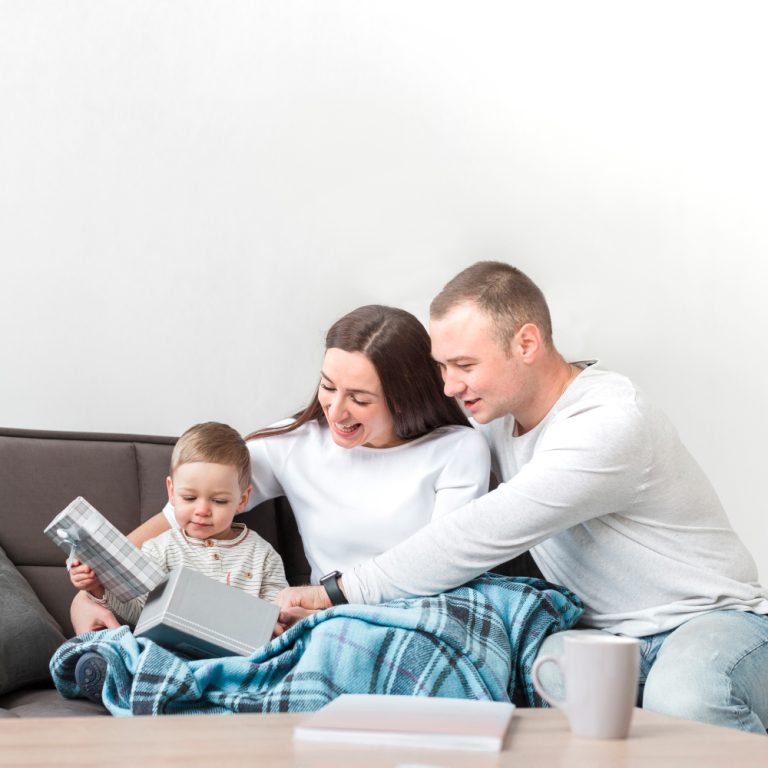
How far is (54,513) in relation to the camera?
1933 mm

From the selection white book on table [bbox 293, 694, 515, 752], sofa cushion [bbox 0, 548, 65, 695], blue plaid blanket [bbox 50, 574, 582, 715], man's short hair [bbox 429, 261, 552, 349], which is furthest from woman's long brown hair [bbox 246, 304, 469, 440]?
white book on table [bbox 293, 694, 515, 752]

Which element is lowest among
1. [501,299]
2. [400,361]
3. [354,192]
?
[400,361]

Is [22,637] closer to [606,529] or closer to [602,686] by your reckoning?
[606,529]

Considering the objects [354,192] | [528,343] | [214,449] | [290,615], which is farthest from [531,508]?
[354,192]

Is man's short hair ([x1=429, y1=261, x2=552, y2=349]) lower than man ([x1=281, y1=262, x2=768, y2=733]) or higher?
higher

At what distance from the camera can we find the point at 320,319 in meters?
2.52

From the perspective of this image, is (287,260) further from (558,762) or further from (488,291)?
(558,762)

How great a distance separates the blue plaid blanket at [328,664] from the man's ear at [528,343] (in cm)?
46

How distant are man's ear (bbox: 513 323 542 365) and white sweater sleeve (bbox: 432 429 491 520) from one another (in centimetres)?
24

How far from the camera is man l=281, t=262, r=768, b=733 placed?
5.02 ft

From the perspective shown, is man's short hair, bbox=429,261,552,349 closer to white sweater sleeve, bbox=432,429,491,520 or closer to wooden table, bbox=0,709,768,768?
white sweater sleeve, bbox=432,429,491,520

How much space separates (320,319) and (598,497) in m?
1.08

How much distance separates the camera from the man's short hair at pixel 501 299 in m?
1.78

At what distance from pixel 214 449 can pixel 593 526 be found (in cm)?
71
